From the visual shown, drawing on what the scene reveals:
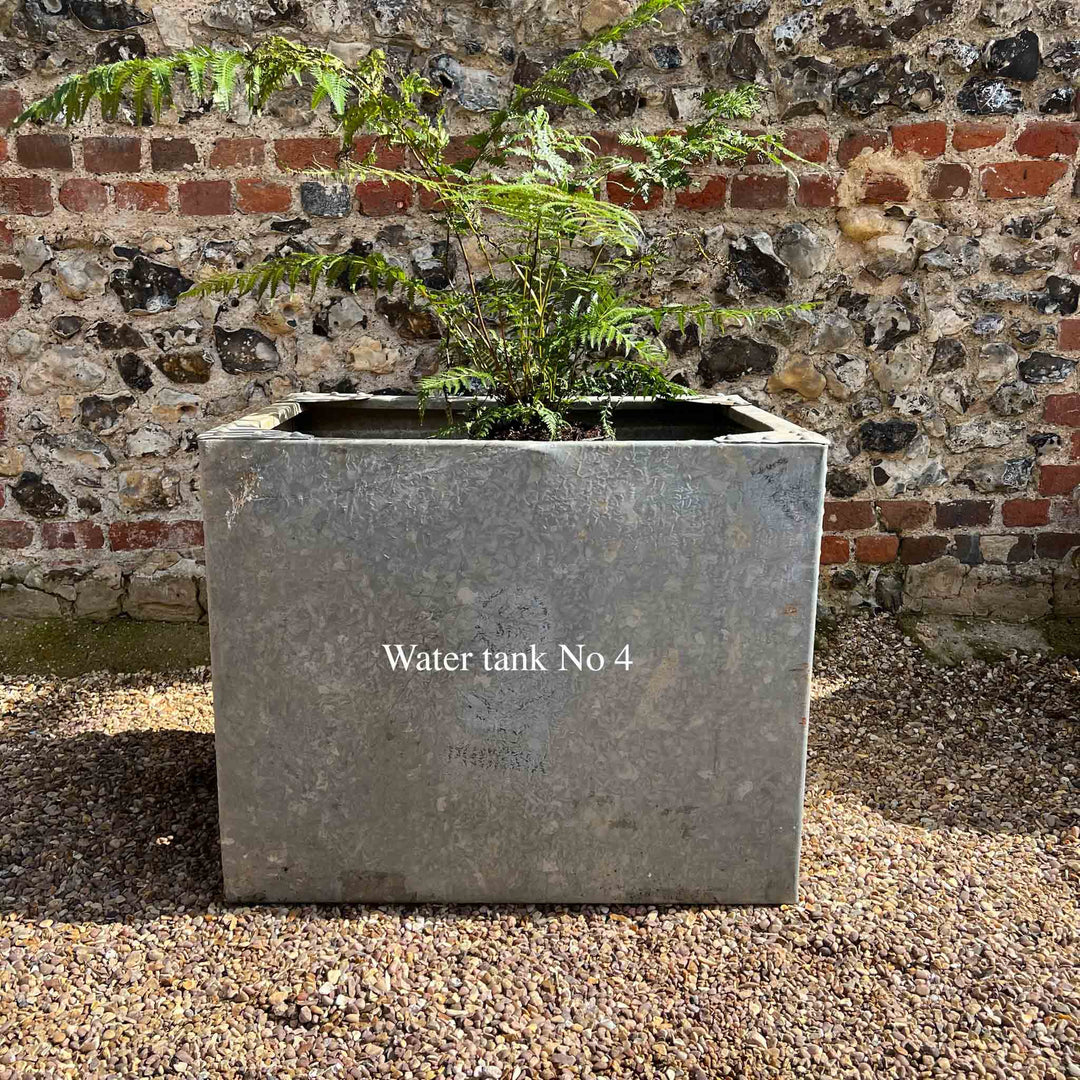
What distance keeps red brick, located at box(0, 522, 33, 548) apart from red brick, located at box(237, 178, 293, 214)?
1087mm

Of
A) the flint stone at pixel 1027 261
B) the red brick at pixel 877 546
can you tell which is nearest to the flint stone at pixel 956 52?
the flint stone at pixel 1027 261

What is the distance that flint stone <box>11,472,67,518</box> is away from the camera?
2586 millimetres

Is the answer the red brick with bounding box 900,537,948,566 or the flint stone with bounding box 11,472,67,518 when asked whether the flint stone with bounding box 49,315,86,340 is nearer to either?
the flint stone with bounding box 11,472,67,518

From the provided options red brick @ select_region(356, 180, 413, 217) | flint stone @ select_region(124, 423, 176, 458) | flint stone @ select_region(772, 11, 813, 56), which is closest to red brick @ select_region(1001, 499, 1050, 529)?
flint stone @ select_region(772, 11, 813, 56)

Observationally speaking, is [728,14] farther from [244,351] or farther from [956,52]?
[244,351]

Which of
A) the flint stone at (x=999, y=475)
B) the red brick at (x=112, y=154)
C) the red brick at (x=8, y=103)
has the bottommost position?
the flint stone at (x=999, y=475)

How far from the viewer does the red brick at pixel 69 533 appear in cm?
262

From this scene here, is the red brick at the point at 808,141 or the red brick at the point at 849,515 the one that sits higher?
the red brick at the point at 808,141

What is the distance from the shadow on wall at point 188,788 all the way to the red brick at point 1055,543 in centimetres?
46

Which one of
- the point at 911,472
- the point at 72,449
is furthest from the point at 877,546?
the point at 72,449

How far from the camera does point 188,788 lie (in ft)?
6.33

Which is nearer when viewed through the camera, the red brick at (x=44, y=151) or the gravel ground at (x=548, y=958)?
the gravel ground at (x=548, y=958)

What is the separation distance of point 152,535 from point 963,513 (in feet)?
7.66

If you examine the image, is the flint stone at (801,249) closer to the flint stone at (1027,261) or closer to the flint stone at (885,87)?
the flint stone at (885,87)
